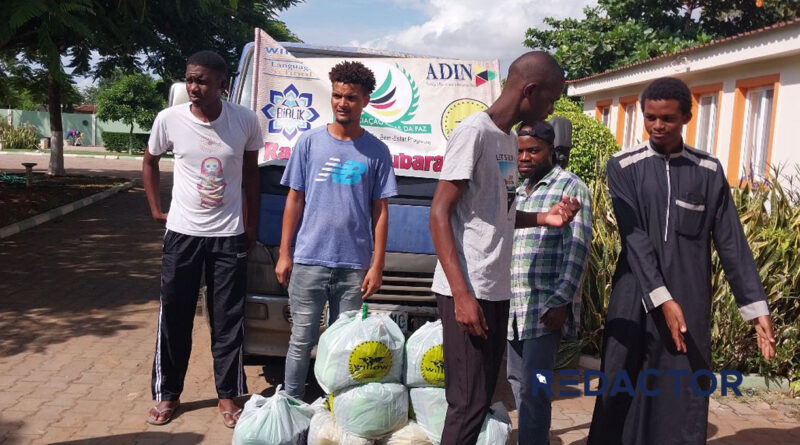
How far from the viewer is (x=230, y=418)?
466 centimetres

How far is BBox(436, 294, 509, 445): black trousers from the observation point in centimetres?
305

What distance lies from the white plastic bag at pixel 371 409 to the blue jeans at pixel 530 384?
56 centimetres

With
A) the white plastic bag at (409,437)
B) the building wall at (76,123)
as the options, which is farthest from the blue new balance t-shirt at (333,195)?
the building wall at (76,123)

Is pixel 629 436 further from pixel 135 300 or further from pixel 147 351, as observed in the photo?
pixel 135 300

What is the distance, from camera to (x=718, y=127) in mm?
13156

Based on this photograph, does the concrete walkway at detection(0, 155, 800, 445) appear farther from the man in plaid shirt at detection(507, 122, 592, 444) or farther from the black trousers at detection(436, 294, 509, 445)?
the black trousers at detection(436, 294, 509, 445)

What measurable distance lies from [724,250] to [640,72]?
12895mm

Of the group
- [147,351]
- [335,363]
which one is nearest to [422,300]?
[335,363]

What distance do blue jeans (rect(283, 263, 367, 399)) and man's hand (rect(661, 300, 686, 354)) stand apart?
1.63 m

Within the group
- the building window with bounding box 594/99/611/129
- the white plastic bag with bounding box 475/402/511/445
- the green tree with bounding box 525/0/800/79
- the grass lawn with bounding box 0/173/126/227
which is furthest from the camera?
the green tree with bounding box 525/0/800/79

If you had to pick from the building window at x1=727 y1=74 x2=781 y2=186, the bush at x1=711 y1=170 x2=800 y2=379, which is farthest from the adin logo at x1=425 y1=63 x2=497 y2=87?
the building window at x1=727 y1=74 x2=781 y2=186

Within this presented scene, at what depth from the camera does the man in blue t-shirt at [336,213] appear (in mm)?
4203

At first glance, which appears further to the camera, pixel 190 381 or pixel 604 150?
pixel 604 150

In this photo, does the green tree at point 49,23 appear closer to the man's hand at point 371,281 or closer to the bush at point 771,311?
the man's hand at point 371,281
